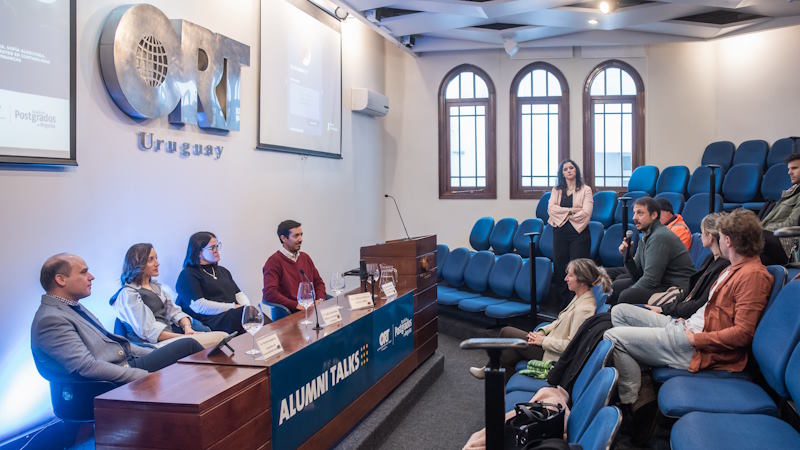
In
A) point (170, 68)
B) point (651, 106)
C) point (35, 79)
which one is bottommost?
point (35, 79)

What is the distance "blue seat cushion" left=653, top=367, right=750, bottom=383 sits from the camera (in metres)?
2.62

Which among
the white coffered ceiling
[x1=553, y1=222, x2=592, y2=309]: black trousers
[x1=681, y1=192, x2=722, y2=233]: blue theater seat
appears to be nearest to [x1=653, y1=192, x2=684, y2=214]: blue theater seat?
[x1=681, y1=192, x2=722, y2=233]: blue theater seat

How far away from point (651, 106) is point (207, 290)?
6285mm

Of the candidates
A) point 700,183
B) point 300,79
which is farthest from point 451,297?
point 700,183

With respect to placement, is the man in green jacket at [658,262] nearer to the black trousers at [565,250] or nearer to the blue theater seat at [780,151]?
the black trousers at [565,250]

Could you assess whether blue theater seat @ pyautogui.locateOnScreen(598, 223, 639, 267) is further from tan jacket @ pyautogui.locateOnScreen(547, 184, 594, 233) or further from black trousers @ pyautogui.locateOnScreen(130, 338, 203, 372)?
black trousers @ pyautogui.locateOnScreen(130, 338, 203, 372)

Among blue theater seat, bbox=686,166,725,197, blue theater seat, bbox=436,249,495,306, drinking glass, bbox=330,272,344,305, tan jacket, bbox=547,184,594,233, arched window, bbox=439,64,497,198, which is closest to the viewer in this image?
drinking glass, bbox=330,272,344,305

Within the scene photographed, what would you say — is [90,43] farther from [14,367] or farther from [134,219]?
[14,367]

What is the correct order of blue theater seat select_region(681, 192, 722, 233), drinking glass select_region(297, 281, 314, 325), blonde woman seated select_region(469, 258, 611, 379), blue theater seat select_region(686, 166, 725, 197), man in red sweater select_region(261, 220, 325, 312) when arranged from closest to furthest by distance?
drinking glass select_region(297, 281, 314, 325) < blonde woman seated select_region(469, 258, 611, 379) < man in red sweater select_region(261, 220, 325, 312) < blue theater seat select_region(681, 192, 722, 233) < blue theater seat select_region(686, 166, 725, 197)

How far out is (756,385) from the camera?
248 centimetres

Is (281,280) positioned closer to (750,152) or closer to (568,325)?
(568,325)

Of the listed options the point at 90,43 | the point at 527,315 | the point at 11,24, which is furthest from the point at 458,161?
the point at 11,24

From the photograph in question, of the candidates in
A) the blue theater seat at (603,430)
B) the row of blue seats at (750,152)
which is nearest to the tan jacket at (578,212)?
the row of blue seats at (750,152)

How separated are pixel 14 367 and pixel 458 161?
6137 millimetres
